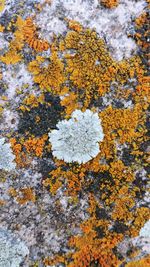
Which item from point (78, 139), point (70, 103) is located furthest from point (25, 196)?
point (70, 103)

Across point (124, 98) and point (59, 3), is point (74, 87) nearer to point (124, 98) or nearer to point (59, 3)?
point (124, 98)

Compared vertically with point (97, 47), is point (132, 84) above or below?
below

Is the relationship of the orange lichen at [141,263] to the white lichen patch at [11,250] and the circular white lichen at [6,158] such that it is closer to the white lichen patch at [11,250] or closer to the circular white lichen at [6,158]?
the white lichen patch at [11,250]

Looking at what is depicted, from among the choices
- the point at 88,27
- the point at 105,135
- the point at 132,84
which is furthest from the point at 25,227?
the point at 88,27

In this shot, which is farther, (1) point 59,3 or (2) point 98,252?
(1) point 59,3

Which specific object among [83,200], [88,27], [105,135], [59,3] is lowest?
[83,200]

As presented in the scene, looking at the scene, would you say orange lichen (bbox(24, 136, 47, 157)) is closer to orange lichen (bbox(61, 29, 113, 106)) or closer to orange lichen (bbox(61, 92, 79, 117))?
orange lichen (bbox(61, 92, 79, 117))
